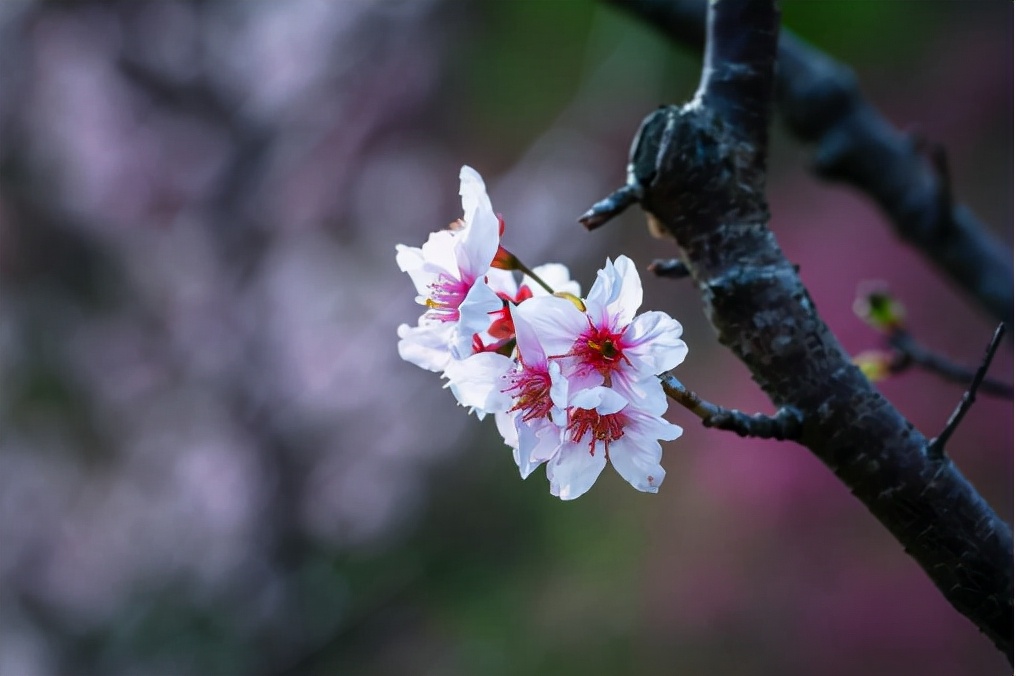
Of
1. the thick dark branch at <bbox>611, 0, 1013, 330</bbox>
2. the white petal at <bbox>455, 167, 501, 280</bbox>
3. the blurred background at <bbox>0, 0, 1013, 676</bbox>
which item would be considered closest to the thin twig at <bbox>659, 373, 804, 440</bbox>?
the white petal at <bbox>455, 167, 501, 280</bbox>

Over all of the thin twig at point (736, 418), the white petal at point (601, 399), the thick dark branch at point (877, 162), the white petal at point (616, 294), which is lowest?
the thin twig at point (736, 418)

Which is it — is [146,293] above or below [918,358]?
above

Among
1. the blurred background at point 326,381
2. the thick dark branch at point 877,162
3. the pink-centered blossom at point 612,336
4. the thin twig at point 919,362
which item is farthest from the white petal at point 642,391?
the blurred background at point 326,381

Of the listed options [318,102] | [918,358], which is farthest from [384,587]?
[918,358]

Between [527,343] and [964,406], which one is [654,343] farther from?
[964,406]

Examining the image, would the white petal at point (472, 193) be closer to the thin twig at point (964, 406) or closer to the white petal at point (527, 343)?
the white petal at point (527, 343)

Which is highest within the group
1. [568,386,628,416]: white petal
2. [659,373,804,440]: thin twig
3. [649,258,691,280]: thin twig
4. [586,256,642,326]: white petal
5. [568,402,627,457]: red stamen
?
[649,258,691,280]: thin twig

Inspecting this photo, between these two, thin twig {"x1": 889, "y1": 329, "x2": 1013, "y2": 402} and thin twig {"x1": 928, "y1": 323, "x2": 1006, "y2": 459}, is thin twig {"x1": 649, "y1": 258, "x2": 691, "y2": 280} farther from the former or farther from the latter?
thin twig {"x1": 889, "y1": 329, "x2": 1013, "y2": 402}

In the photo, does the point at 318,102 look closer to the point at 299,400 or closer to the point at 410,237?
the point at 410,237
